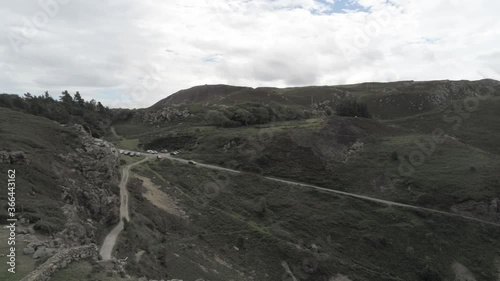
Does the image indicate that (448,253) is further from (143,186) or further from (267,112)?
(267,112)

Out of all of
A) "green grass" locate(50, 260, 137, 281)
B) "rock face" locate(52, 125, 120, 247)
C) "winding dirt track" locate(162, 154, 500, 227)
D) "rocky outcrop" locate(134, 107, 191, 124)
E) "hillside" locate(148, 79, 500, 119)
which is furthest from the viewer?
"hillside" locate(148, 79, 500, 119)

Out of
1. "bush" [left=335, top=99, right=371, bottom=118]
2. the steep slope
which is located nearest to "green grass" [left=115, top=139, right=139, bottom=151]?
the steep slope

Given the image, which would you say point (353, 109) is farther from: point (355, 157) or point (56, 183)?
point (56, 183)

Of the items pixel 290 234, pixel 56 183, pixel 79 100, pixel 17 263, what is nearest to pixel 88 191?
pixel 56 183

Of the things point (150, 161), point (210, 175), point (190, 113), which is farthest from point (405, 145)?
point (190, 113)

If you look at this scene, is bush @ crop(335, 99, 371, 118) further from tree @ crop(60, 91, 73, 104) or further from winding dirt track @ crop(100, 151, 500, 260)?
tree @ crop(60, 91, 73, 104)

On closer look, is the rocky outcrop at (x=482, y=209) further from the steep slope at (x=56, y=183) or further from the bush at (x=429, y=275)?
the steep slope at (x=56, y=183)
